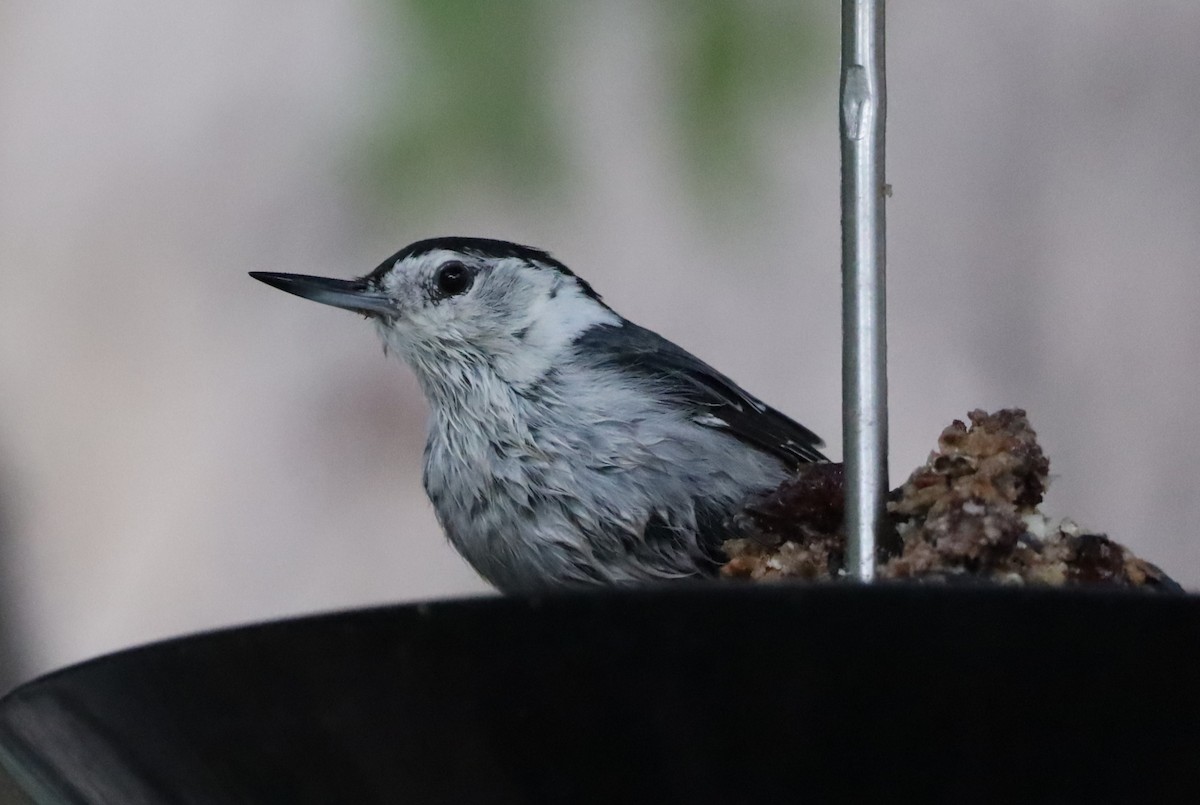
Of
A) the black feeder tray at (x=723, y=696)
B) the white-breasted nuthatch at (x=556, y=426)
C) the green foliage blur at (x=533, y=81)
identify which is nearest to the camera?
the black feeder tray at (x=723, y=696)

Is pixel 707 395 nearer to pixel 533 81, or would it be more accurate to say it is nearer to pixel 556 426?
pixel 556 426

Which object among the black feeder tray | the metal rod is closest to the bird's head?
the metal rod

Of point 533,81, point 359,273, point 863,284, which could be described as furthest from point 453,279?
point 863,284

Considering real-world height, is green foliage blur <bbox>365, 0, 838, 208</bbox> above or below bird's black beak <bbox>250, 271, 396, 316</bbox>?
A: above

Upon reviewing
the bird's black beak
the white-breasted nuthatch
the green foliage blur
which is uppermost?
the green foliage blur

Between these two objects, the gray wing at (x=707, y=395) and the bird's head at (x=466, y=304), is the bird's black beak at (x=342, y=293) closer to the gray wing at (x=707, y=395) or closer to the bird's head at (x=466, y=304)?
the bird's head at (x=466, y=304)

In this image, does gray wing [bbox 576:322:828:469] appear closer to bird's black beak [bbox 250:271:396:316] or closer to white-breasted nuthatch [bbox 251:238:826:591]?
white-breasted nuthatch [bbox 251:238:826:591]


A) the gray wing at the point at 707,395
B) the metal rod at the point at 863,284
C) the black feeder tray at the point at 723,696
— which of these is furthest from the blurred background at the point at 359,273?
the black feeder tray at the point at 723,696
